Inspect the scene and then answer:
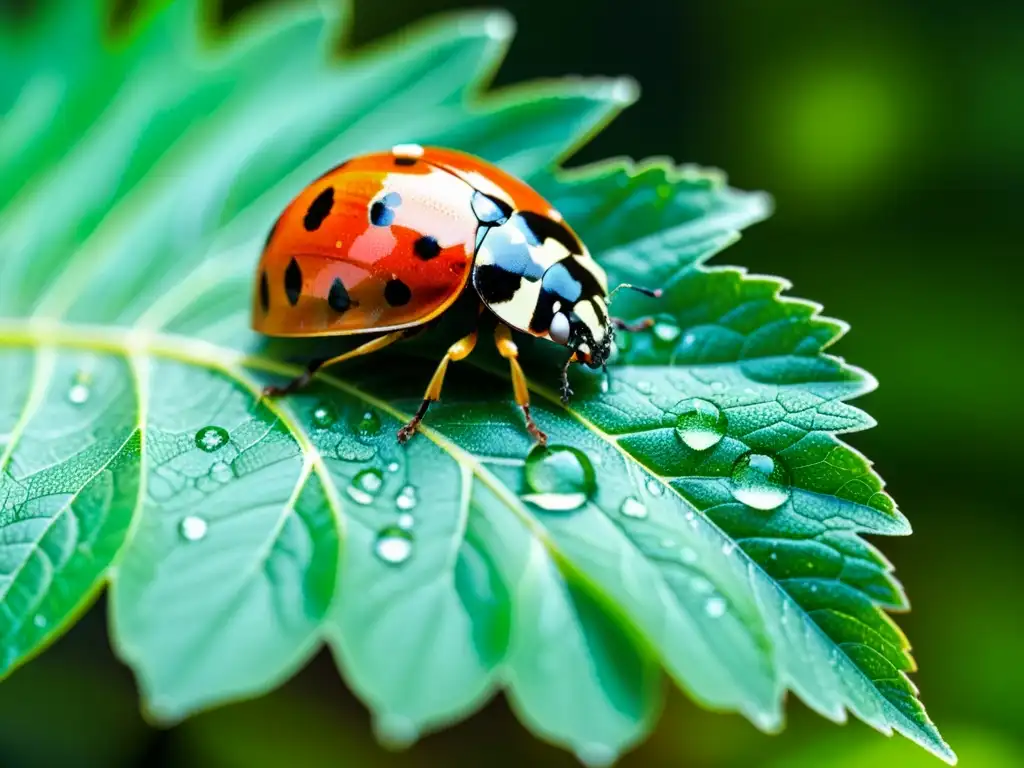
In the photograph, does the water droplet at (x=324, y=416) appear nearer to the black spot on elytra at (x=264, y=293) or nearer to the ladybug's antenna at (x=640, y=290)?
the black spot on elytra at (x=264, y=293)

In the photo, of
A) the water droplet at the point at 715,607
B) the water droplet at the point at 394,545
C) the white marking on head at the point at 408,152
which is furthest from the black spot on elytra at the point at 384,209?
the water droplet at the point at 715,607

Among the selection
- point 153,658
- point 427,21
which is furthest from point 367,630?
point 427,21

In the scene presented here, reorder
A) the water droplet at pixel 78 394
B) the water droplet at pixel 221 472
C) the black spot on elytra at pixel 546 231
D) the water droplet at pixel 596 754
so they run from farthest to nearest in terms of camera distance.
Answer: the water droplet at pixel 78 394
the black spot on elytra at pixel 546 231
the water droplet at pixel 221 472
the water droplet at pixel 596 754

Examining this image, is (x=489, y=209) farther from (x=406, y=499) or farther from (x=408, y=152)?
(x=406, y=499)

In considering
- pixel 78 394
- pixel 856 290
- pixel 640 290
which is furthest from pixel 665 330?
pixel 856 290

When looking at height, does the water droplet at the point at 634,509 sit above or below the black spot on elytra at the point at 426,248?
below

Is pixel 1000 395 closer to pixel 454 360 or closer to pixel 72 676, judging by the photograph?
pixel 454 360

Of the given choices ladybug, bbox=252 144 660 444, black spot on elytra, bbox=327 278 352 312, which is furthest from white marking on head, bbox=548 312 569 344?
black spot on elytra, bbox=327 278 352 312
